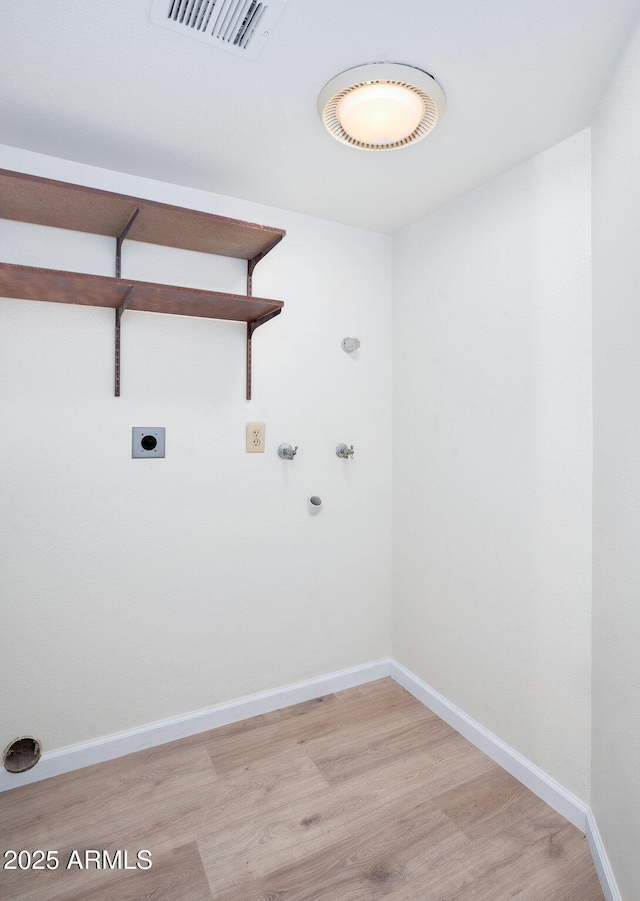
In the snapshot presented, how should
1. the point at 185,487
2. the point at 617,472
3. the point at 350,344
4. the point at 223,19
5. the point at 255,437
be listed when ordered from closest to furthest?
the point at 223,19 → the point at 617,472 → the point at 185,487 → the point at 255,437 → the point at 350,344

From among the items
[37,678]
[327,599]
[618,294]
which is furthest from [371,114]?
[37,678]

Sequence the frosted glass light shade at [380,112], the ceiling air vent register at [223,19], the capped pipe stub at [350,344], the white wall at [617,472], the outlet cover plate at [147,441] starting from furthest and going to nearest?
the capped pipe stub at [350,344] → the outlet cover plate at [147,441] → the frosted glass light shade at [380,112] → the white wall at [617,472] → the ceiling air vent register at [223,19]

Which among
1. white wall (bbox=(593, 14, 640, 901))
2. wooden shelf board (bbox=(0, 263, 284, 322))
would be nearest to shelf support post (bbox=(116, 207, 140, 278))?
wooden shelf board (bbox=(0, 263, 284, 322))

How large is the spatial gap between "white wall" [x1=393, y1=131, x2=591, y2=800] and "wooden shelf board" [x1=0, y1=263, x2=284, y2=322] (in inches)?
31.8

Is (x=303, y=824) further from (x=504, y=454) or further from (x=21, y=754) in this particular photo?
(x=504, y=454)

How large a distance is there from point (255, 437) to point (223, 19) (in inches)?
53.8

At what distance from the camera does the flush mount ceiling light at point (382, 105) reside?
4.23 ft

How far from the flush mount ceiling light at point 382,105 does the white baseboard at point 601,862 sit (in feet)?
6.99

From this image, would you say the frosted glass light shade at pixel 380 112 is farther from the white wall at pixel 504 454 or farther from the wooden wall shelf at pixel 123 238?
the white wall at pixel 504 454

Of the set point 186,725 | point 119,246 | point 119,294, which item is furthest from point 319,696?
point 119,246

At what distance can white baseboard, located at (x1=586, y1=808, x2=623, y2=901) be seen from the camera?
4.17ft

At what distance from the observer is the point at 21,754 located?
5.68 ft

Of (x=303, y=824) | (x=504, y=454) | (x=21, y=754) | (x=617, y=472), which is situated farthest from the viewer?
(x=504, y=454)

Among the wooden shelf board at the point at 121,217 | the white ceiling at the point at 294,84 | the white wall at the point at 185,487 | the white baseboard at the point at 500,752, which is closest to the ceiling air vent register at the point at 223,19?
the white ceiling at the point at 294,84
